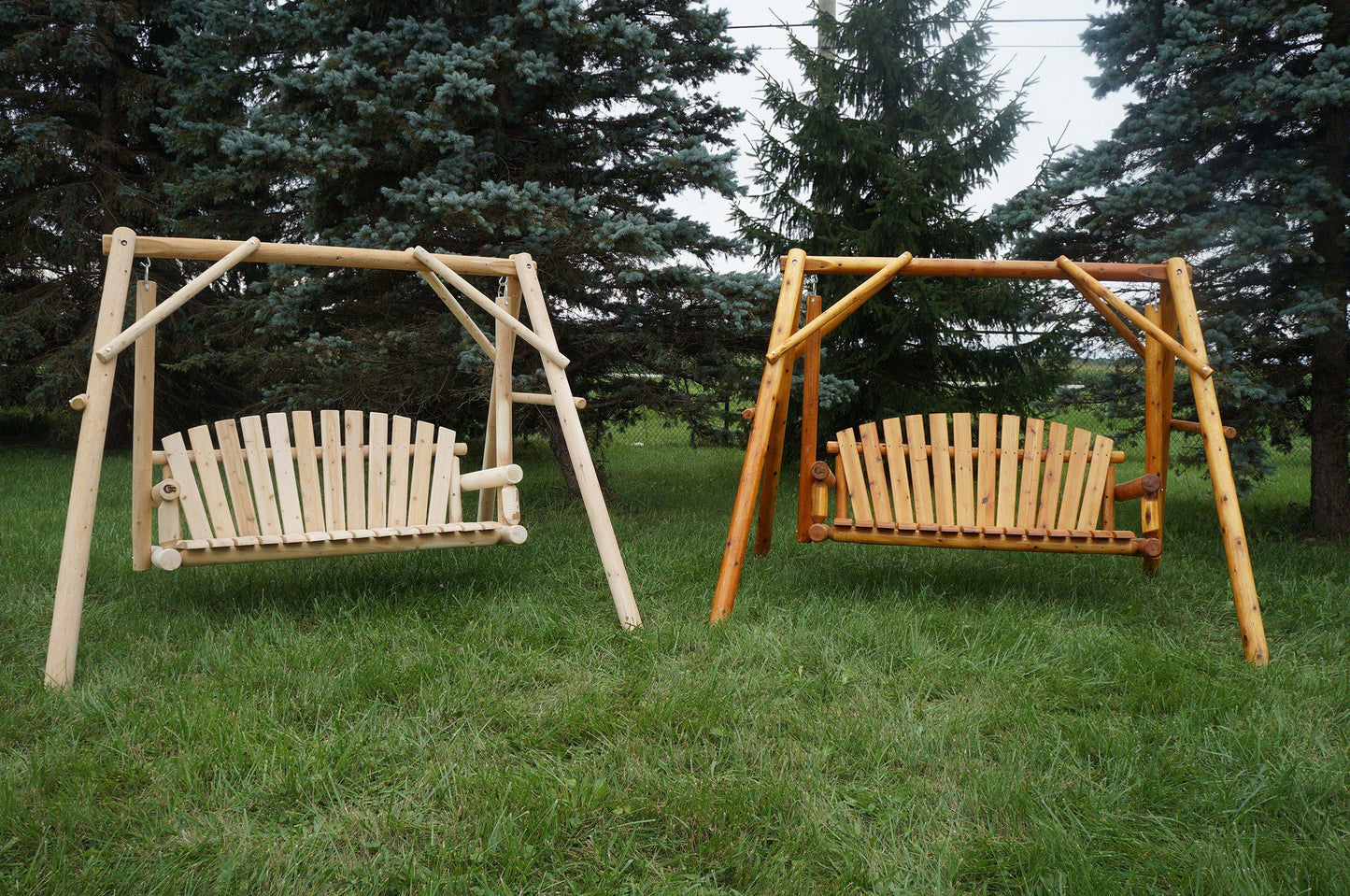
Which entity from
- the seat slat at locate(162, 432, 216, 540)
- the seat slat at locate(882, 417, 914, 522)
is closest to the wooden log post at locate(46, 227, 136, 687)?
the seat slat at locate(162, 432, 216, 540)

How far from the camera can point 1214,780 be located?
233 centimetres

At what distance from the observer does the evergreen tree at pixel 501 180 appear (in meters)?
5.50

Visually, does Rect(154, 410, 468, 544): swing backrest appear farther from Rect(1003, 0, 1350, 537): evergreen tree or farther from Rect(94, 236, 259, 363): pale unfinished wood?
Rect(1003, 0, 1350, 537): evergreen tree

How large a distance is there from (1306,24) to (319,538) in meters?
5.58

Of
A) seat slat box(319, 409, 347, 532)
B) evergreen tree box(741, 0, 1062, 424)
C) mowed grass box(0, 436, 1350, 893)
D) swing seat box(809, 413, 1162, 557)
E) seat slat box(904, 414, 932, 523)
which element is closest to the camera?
mowed grass box(0, 436, 1350, 893)

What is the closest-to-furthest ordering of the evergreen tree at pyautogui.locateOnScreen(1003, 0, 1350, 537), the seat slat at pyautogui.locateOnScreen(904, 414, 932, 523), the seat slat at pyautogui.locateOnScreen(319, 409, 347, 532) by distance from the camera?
1. the seat slat at pyautogui.locateOnScreen(319, 409, 347, 532)
2. the seat slat at pyautogui.locateOnScreen(904, 414, 932, 523)
3. the evergreen tree at pyautogui.locateOnScreen(1003, 0, 1350, 537)

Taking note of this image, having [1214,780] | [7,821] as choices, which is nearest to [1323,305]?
[1214,780]

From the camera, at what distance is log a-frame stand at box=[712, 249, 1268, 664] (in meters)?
3.69

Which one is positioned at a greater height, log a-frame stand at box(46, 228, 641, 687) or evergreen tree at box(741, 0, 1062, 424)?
evergreen tree at box(741, 0, 1062, 424)

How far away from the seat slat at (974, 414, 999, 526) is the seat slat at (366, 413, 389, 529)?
2.84 m

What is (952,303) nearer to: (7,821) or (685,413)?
(685,413)

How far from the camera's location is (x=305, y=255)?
3.68 m

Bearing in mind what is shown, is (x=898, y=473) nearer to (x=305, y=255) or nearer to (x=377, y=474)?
(x=377, y=474)

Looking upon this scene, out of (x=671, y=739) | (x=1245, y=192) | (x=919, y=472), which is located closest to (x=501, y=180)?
(x=919, y=472)
